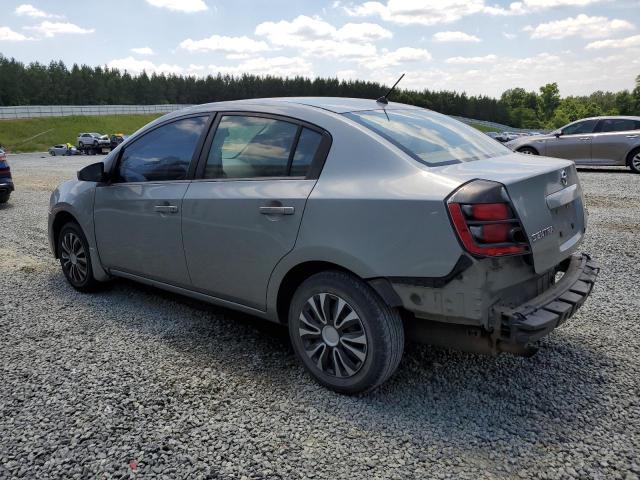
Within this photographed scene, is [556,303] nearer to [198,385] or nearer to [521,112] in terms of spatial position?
[198,385]

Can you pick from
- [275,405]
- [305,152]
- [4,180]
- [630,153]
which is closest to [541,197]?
[305,152]

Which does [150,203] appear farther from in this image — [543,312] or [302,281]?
[543,312]

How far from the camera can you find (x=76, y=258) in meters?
4.93

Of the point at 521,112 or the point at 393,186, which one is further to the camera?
the point at 521,112

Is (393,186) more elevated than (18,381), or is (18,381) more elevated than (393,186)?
(393,186)

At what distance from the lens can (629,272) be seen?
5.25m

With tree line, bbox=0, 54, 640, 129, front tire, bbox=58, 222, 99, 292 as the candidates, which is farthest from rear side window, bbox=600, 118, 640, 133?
tree line, bbox=0, 54, 640, 129

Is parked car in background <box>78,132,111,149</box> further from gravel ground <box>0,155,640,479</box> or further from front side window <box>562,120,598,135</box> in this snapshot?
gravel ground <box>0,155,640,479</box>

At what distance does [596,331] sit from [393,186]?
218cm

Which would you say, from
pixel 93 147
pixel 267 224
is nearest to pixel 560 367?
pixel 267 224

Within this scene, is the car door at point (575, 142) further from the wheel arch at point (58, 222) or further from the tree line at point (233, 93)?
the tree line at point (233, 93)

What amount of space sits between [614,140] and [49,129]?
68.4 metres

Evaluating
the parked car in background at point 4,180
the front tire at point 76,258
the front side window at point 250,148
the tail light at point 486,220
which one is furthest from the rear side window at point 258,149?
the parked car in background at point 4,180

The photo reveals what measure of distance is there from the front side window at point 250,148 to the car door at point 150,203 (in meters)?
0.20
